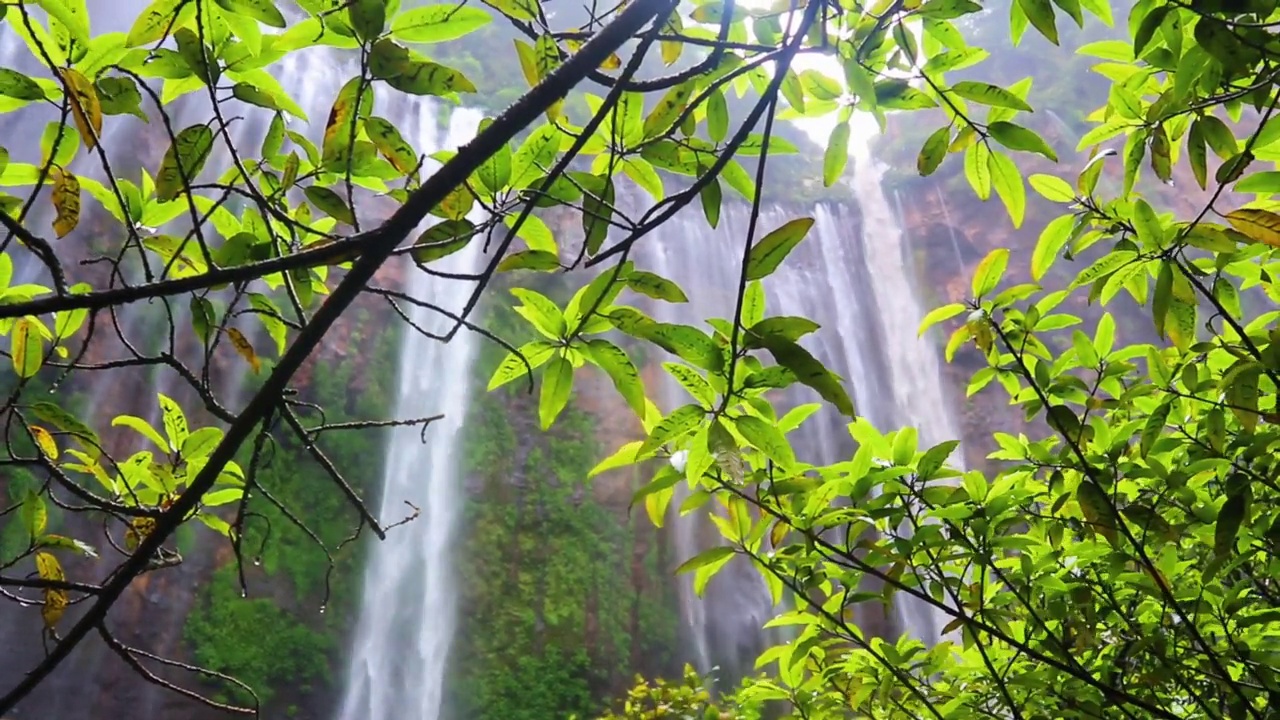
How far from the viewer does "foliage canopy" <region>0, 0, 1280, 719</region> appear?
2.26ft

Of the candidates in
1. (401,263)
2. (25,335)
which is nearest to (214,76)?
(25,335)

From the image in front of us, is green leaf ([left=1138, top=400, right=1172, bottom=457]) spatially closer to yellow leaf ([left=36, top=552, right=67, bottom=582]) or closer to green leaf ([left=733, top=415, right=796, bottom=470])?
green leaf ([left=733, top=415, right=796, bottom=470])

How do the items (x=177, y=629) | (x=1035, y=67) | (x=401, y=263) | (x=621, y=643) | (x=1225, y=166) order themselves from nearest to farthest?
(x=1225, y=166) < (x=177, y=629) < (x=621, y=643) < (x=401, y=263) < (x=1035, y=67)

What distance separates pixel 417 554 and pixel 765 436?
711cm

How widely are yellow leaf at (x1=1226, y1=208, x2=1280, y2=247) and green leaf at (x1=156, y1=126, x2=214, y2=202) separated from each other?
3.75ft

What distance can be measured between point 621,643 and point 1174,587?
651cm

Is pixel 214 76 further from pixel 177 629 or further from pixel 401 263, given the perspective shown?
pixel 401 263

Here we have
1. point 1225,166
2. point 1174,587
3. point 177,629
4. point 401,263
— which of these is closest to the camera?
point 1225,166

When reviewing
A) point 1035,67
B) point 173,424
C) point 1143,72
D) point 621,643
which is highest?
point 1035,67

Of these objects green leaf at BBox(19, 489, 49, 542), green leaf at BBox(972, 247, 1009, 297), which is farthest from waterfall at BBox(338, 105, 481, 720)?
green leaf at BBox(972, 247, 1009, 297)

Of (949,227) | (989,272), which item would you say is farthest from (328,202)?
(949,227)

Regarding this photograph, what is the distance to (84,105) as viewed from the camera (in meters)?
0.71

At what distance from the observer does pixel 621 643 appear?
291 inches

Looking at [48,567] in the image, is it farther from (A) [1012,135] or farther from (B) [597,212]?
(A) [1012,135]
